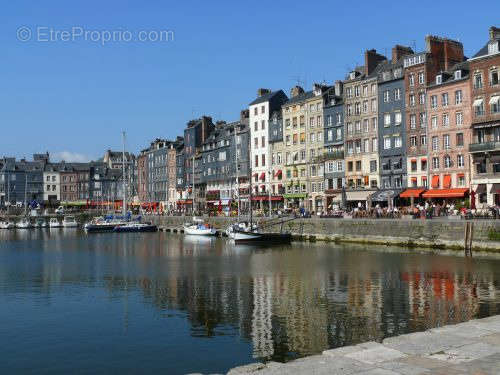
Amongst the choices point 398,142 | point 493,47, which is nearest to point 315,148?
point 398,142

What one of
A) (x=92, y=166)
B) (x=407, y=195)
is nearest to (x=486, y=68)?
(x=407, y=195)

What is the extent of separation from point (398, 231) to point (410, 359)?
44632 mm

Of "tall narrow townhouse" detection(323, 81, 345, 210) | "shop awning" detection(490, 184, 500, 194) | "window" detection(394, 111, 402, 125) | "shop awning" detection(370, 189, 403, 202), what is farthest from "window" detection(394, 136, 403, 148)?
"shop awning" detection(490, 184, 500, 194)

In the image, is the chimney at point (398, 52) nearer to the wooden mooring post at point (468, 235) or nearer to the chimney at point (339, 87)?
the chimney at point (339, 87)

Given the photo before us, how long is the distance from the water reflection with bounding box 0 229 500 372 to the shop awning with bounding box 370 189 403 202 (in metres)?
23.6

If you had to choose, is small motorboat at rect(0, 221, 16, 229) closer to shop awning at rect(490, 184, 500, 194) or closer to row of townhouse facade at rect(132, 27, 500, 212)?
row of townhouse facade at rect(132, 27, 500, 212)

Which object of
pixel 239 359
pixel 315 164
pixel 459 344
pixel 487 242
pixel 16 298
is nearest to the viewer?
pixel 459 344

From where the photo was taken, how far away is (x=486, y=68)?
211 feet

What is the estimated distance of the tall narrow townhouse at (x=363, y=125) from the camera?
80.3m

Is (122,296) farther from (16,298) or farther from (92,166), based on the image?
(92,166)

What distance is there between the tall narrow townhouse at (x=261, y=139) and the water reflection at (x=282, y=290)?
1926 inches

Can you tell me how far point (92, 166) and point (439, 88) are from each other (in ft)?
411

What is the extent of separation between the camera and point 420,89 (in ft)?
241

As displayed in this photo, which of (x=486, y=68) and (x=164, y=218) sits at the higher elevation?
(x=486, y=68)
